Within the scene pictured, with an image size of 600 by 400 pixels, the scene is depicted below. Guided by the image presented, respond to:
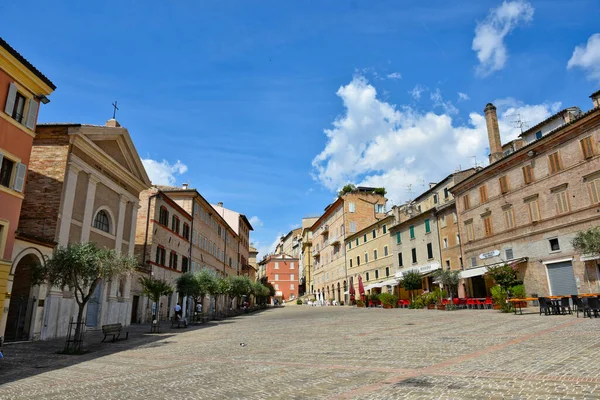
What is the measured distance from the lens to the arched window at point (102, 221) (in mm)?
23453

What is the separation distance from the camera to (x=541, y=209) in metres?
27.7

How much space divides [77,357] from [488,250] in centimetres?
2976

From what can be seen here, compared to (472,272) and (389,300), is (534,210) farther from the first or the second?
(389,300)

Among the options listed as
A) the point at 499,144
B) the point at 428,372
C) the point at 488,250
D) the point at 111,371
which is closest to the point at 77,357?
the point at 111,371

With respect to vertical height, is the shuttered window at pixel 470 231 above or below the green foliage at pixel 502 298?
above

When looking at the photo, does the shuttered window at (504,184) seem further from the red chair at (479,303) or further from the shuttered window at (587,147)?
the red chair at (479,303)

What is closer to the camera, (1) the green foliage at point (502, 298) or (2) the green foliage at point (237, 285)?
(1) the green foliage at point (502, 298)

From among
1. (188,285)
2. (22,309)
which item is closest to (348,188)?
(188,285)

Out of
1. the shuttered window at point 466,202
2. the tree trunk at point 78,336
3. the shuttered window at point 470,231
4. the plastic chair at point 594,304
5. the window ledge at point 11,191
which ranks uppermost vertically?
the shuttered window at point 466,202

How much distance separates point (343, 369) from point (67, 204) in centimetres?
1696

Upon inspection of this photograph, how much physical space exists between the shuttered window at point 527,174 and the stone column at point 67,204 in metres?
29.0

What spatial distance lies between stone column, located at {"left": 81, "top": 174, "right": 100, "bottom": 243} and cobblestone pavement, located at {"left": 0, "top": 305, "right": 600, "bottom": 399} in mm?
7758

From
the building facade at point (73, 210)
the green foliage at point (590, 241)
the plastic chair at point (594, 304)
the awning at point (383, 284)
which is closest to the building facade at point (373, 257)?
the awning at point (383, 284)

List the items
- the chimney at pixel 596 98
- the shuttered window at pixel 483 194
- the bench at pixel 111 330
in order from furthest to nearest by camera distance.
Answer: the shuttered window at pixel 483 194, the chimney at pixel 596 98, the bench at pixel 111 330
